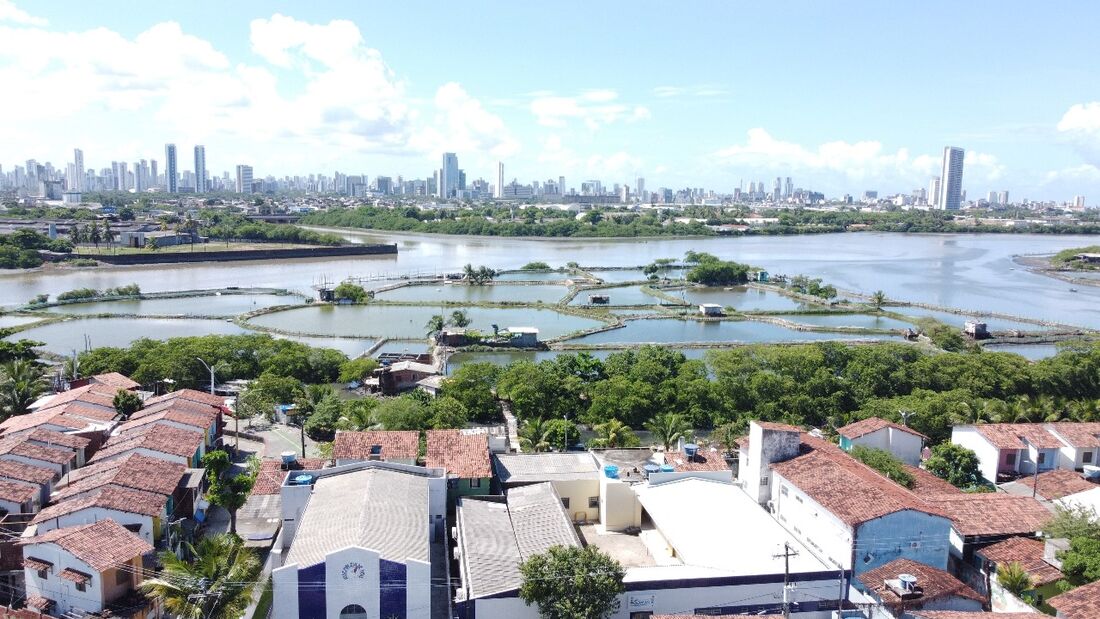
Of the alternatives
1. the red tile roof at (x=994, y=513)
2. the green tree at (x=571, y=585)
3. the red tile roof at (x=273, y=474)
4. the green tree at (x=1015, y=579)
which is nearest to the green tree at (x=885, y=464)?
the red tile roof at (x=994, y=513)

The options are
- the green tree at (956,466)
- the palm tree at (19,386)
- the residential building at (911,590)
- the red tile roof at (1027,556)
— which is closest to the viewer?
the residential building at (911,590)

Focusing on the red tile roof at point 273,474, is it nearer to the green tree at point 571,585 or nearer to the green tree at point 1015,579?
the green tree at point 571,585

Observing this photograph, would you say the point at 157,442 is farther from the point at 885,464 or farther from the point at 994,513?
the point at 994,513

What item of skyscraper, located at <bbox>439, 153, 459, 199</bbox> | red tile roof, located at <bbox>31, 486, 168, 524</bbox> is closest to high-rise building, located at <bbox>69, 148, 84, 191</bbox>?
skyscraper, located at <bbox>439, 153, 459, 199</bbox>

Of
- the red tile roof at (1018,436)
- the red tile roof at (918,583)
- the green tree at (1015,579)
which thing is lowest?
the green tree at (1015,579)

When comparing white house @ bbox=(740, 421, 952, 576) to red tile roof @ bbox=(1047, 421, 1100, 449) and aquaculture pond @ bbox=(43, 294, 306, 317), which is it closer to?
red tile roof @ bbox=(1047, 421, 1100, 449)

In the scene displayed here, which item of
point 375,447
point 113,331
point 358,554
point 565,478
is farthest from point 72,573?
point 113,331
